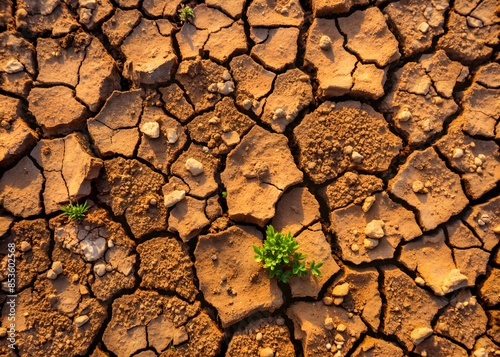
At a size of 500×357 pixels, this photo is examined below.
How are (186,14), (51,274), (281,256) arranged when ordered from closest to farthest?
(281,256), (51,274), (186,14)

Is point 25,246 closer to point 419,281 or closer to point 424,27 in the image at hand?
point 419,281

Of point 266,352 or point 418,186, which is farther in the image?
point 418,186

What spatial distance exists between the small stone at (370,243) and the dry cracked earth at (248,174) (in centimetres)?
1

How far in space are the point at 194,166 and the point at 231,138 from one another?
0.36 meters

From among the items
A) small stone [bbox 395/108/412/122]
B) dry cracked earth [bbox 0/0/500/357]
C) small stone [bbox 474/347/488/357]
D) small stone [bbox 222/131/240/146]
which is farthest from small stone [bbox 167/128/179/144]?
small stone [bbox 474/347/488/357]

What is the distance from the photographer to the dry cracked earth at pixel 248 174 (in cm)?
276

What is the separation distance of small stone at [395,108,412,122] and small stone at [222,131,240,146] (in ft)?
4.22

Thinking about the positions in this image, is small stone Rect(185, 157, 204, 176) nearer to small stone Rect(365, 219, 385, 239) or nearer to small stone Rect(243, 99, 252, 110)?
small stone Rect(243, 99, 252, 110)

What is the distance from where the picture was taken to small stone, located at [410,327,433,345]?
106 inches

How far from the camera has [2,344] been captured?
273 cm

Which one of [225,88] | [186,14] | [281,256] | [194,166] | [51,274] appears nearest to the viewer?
[281,256]

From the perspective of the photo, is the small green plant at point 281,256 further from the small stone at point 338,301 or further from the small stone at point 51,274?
the small stone at point 51,274

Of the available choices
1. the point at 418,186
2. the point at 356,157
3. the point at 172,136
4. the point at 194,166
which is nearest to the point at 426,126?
the point at 418,186

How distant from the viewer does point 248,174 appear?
2883 mm
